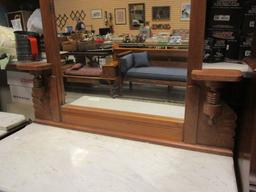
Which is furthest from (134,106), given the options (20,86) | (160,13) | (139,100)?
(160,13)

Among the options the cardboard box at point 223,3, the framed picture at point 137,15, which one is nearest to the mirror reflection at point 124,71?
the cardboard box at point 223,3

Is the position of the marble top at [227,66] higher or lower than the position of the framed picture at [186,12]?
lower

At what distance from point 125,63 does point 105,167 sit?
638mm

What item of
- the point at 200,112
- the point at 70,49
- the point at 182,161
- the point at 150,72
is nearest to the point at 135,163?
the point at 182,161

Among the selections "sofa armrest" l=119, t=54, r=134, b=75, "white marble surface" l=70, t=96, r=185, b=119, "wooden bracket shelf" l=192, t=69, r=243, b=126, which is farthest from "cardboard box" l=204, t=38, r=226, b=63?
"sofa armrest" l=119, t=54, r=134, b=75

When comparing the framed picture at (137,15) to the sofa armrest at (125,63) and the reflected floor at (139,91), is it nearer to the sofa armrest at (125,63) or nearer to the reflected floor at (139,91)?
the sofa armrest at (125,63)

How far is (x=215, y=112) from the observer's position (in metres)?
0.74

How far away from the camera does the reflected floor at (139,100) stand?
3.15ft

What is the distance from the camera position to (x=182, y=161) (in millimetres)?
780

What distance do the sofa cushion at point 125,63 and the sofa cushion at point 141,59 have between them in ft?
0.11

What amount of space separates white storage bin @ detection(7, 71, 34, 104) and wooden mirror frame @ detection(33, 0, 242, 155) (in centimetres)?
16

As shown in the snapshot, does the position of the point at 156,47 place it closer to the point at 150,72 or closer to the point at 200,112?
the point at 150,72

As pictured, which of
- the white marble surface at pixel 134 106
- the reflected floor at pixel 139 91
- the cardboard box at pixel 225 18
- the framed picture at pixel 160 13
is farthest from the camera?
the framed picture at pixel 160 13

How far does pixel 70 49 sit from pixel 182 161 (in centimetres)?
80
